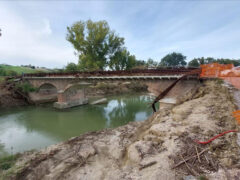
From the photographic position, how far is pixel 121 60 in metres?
29.6

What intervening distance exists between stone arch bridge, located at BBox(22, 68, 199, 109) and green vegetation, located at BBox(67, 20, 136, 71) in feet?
26.9

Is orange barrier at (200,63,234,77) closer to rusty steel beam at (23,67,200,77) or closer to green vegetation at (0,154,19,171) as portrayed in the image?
rusty steel beam at (23,67,200,77)

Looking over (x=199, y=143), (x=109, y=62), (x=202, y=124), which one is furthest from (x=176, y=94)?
(x=109, y=62)

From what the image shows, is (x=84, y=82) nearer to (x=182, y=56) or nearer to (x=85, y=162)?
(x=85, y=162)

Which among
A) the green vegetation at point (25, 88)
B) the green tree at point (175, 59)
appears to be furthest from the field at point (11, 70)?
the green tree at point (175, 59)

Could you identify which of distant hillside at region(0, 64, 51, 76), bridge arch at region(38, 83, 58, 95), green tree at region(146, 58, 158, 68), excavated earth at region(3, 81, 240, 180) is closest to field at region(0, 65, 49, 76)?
distant hillside at region(0, 64, 51, 76)

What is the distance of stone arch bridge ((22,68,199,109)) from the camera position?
10047 millimetres

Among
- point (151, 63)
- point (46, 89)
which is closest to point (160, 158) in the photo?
point (46, 89)

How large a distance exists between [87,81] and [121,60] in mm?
16113

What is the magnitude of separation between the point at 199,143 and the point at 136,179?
160 cm

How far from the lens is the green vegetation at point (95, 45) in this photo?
24.0 meters

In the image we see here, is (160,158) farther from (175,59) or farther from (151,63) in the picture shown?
(175,59)

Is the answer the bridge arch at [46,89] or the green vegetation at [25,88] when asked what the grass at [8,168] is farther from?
the green vegetation at [25,88]

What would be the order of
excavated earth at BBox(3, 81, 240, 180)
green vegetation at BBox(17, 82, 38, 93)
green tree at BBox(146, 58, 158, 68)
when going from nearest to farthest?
excavated earth at BBox(3, 81, 240, 180)
green vegetation at BBox(17, 82, 38, 93)
green tree at BBox(146, 58, 158, 68)
